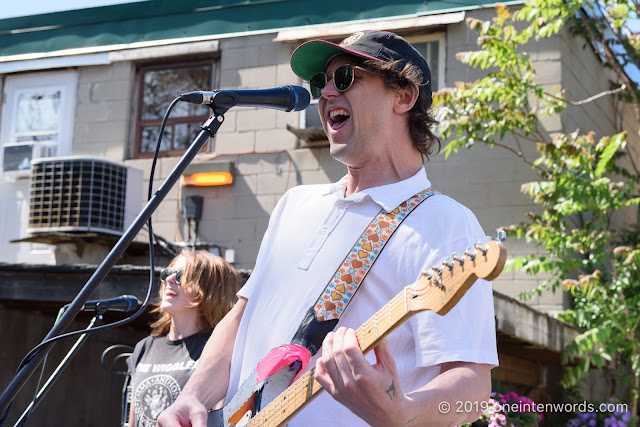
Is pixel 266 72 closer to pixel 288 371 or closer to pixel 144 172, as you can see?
pixel 144 172

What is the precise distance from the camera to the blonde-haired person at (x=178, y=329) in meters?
4.05

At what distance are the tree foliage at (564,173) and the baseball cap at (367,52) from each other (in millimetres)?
4945

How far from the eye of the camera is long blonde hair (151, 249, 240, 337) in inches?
172

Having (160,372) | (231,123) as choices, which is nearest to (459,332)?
(160,372)

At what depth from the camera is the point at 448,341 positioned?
1.83 meters

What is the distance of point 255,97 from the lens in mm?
2527

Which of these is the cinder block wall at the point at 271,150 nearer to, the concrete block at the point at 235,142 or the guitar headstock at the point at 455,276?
the concrete block at the point at 235,142

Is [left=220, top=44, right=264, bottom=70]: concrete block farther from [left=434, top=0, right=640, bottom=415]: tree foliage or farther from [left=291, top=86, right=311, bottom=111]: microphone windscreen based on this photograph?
[left=291, top=86, right=311, bottom=111]: microphone windscreen

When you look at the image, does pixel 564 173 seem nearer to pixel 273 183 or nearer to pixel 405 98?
pixel 273 183

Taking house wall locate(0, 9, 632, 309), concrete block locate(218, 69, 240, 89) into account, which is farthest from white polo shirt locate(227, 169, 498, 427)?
concrete block locate(218, 69, 240, 89)

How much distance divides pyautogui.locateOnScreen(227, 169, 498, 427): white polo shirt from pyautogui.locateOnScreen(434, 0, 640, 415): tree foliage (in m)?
5.13

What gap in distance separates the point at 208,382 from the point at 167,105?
830 cm

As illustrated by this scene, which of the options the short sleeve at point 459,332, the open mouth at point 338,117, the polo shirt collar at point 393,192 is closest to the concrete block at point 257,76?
the open mouth at point 338,117

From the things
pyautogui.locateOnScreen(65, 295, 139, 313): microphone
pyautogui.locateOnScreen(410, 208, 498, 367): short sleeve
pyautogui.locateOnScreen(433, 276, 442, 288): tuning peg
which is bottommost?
pyautogui.locateOnScreen(410, 208, 498, 367): short sleeve
